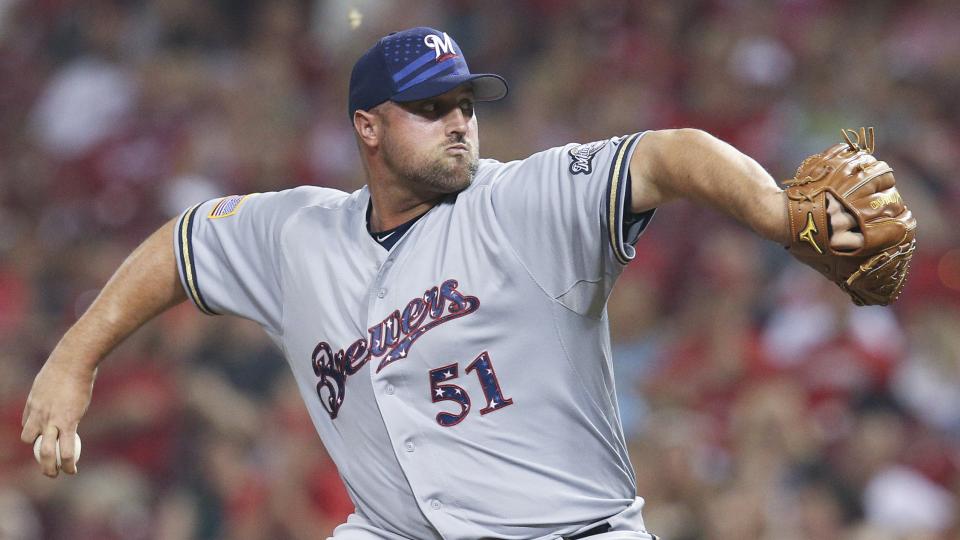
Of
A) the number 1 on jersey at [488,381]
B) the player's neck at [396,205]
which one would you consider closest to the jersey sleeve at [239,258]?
the player's neck at [396,205]

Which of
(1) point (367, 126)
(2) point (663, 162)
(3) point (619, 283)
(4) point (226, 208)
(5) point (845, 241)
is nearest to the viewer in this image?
(5) point (845, 241)

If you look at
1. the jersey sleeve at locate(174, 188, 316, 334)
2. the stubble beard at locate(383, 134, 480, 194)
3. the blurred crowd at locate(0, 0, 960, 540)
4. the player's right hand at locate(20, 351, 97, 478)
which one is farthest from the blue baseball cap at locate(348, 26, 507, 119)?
the blurred crowd at locate(0, 0, 960, 540)

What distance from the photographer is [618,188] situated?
234 cm

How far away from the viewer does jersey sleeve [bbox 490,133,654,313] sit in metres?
2.36

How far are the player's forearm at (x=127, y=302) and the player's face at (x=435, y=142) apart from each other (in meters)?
0.63

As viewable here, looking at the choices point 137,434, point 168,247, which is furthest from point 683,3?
point 168,247

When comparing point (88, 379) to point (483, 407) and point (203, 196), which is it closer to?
point (483, 407)

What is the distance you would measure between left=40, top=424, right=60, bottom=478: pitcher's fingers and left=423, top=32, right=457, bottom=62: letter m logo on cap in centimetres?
111

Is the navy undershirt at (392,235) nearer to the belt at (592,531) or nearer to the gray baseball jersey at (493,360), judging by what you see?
the gray baseball jersey at (493,360)

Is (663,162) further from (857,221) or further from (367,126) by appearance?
(367,126)

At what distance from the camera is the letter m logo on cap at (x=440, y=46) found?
2.63m

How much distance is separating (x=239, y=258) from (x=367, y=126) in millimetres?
441

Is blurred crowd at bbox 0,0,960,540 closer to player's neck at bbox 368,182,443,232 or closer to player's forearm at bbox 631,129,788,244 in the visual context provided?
player's neck at bbox 368,182,443,232

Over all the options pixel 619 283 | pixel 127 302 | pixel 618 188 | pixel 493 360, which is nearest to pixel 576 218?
pixel 618 188
